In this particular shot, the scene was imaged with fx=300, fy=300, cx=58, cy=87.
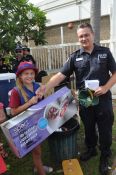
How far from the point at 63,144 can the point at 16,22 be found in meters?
5.11

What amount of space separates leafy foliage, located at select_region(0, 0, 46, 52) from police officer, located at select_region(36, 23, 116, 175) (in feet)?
13.6

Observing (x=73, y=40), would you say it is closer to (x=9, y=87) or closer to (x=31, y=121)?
(x=9, y=87)

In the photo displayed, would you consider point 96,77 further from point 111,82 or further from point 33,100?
point 33,100

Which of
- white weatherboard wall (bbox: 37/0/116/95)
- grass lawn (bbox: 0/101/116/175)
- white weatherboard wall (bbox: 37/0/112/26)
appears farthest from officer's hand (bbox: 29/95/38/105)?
white weatherboard wall (bbox: 37/0/112/26)

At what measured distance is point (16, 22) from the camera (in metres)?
8.73

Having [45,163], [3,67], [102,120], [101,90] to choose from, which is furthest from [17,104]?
[3,67]

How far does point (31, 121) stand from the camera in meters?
3.77

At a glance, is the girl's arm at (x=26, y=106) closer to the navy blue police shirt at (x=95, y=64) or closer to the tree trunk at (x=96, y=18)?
the navy blue police shirt at (x=95, y=64)

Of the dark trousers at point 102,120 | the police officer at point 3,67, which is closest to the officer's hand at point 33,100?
the dark trousers at point 102,120

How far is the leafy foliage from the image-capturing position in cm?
820

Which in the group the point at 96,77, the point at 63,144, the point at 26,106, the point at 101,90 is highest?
the point at 96,77

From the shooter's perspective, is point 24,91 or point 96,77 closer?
point 24,91

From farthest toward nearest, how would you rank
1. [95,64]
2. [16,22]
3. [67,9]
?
1. [67,9]
2. [16,22]
3. [95,64]

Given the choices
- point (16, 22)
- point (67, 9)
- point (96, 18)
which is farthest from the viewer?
point (67, 9)
